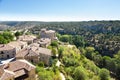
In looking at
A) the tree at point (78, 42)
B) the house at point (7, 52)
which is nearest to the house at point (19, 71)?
the house at point (7, 52)

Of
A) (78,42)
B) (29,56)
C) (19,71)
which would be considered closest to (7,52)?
(29,56)

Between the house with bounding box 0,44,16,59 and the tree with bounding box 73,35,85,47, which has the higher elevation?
the house with bounding box 0,44,16,59

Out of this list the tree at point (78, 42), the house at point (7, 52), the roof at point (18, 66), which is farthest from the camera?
the tree at point (78, 42)

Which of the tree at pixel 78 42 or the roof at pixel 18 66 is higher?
the roof at pixel 18 66

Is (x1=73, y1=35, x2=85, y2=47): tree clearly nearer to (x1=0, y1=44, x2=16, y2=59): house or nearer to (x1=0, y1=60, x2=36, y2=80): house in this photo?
(x1=0, y1=44, x2=16, y2=59): house

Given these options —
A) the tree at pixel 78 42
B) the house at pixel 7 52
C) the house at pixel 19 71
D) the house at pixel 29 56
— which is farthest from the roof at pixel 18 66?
the tree at pixel 78 42

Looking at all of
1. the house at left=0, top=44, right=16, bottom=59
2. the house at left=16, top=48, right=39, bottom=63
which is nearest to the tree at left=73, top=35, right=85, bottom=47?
the house at left=0, top=44, right=16, bottom=59

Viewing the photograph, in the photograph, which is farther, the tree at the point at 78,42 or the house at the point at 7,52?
the tree at the point at 78,42

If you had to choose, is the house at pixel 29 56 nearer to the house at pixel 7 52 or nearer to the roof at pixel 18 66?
the house at pixel 7 52

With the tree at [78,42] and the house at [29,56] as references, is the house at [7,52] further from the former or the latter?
the tree at [78,42]

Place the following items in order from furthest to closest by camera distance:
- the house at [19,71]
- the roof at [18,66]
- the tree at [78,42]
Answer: the tree at [78,42], the roof at [18,66], the house at [19,71]

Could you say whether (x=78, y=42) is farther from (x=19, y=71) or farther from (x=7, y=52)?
(x=19, y=71)

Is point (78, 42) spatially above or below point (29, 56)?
below
